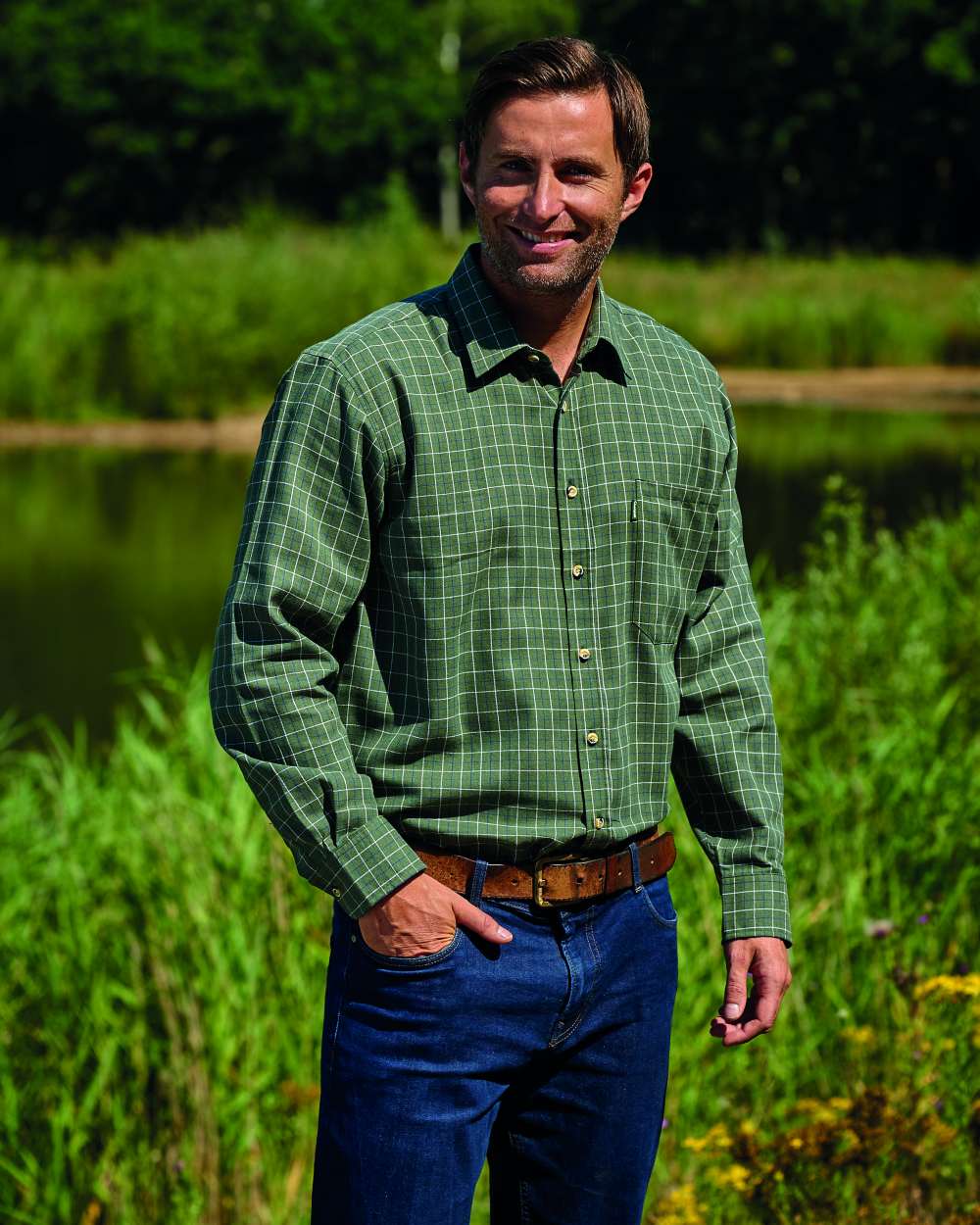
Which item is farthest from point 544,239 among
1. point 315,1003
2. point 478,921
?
point 315,1003

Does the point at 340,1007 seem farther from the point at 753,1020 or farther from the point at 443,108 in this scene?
the point at 443,108

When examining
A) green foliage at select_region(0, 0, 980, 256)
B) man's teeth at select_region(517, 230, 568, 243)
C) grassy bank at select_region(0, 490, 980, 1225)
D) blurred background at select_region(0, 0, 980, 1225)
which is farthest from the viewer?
green foliage at select_region(0, 0, 980, 256)

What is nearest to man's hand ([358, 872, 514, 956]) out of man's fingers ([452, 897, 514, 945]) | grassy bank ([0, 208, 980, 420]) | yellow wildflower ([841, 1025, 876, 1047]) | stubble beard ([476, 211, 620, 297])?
man's fingers ([452, 897, 514, 945])

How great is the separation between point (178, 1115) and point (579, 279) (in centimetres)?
187

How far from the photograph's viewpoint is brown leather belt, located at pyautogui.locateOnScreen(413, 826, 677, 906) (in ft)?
5.54

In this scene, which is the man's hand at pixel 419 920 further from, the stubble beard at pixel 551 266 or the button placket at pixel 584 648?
the stubble beard at pixel 551 266

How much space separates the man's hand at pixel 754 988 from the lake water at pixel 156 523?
4.63 metres

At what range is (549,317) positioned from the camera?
5.83ft

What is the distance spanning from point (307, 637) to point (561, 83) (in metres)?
0.62

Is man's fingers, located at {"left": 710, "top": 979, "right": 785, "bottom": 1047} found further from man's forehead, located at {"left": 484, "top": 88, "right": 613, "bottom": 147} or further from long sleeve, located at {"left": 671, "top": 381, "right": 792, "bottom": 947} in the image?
man's forehead, located at {"left": 484, "top": 88, "right": 613, "bottom": 147}

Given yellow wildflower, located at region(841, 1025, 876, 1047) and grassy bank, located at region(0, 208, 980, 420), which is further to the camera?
grassy bank, located at region(0, 208, 980, 420)

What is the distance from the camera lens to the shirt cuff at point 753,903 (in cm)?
188

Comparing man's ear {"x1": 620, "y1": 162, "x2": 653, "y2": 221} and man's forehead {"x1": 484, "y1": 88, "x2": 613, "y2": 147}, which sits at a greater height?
man's forehead {"x1": 484, "y1": 88, "x2": 613, "y2": 147}

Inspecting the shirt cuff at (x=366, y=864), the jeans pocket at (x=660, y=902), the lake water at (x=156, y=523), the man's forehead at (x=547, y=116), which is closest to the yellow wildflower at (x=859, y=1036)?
the jeans pocket at (x=660, y=902)
